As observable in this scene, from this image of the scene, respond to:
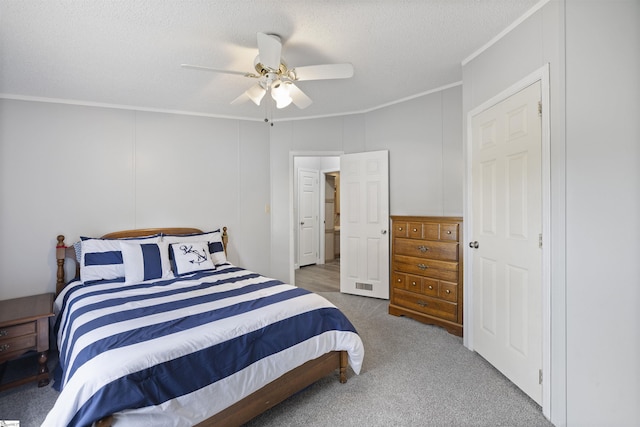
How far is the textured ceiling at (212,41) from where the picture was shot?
1.84m

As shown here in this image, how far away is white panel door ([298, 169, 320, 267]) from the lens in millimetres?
6168

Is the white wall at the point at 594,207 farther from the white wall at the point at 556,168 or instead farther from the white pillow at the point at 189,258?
the white pillow at the point at 189,258

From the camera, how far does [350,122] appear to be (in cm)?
422

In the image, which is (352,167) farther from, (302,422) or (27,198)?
(27,198)

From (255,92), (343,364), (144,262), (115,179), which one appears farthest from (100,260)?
(343,364)

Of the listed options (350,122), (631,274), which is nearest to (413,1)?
(631,274)

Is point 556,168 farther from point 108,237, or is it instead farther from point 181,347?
point 108,237

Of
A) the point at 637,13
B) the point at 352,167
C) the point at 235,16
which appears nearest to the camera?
the point at 637,13

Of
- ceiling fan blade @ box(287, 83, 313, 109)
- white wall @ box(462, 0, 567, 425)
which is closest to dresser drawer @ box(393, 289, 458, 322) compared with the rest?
white wall @ box(462, 0, 567, 425)

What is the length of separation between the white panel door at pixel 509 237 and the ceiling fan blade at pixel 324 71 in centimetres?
115

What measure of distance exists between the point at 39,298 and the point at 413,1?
386 cm

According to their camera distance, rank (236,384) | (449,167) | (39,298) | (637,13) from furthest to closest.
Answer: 1. (449,167)
2. (39,298)
3. (236,384)
4. (637,13)

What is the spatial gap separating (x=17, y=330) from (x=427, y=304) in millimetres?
3447

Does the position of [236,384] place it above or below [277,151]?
below
